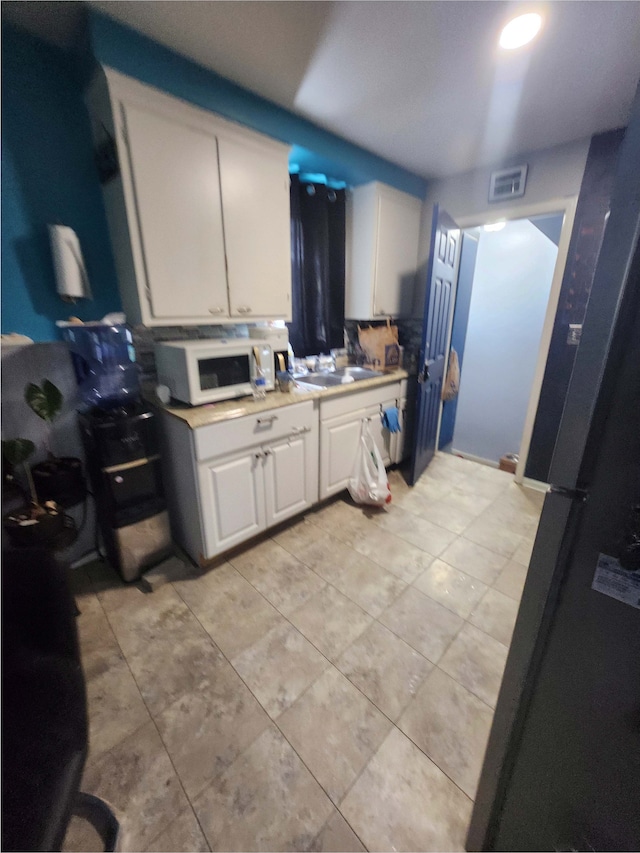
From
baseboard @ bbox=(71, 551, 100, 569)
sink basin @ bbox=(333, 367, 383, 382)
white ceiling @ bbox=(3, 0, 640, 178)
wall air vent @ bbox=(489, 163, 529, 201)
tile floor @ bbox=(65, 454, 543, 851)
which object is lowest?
tile floor @ bbox=(65, 454, 543, 851)

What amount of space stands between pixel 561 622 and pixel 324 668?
3.45 ft

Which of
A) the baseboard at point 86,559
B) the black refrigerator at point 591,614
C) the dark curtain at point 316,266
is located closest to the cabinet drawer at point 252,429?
the dark curtain at point 316,266

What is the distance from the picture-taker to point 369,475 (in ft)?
7.91

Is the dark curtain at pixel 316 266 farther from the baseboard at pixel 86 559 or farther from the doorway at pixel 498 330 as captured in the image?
the baseboard at pixel 86 559

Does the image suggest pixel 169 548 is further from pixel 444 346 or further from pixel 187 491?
pixel 444 346

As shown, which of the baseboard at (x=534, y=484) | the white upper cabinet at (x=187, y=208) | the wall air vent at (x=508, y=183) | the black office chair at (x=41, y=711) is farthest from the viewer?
the baseboard at (x=534, y=484)

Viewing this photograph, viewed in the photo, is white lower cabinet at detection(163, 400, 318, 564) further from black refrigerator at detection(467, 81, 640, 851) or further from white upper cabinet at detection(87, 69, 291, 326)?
black refrigerator at detection(467, 81, 640, 851)

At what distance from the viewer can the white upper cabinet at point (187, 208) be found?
1.48 meters

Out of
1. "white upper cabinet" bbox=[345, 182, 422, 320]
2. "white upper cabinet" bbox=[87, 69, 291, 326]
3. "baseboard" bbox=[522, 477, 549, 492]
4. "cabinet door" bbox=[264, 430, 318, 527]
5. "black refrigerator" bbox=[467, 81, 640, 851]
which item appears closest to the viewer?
"black refrigerator" bbox=[467, 81, 640, 851]

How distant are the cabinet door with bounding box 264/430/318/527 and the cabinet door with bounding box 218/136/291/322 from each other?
820mm

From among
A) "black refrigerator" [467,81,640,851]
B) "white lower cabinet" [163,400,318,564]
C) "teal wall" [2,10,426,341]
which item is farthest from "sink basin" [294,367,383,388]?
"black refrigerator" [467,81,640,851]

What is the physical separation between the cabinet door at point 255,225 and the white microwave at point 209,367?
29 cm

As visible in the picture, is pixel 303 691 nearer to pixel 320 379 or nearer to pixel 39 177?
pixel 320 379

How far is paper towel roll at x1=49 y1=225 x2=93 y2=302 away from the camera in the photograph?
4.99 ft
